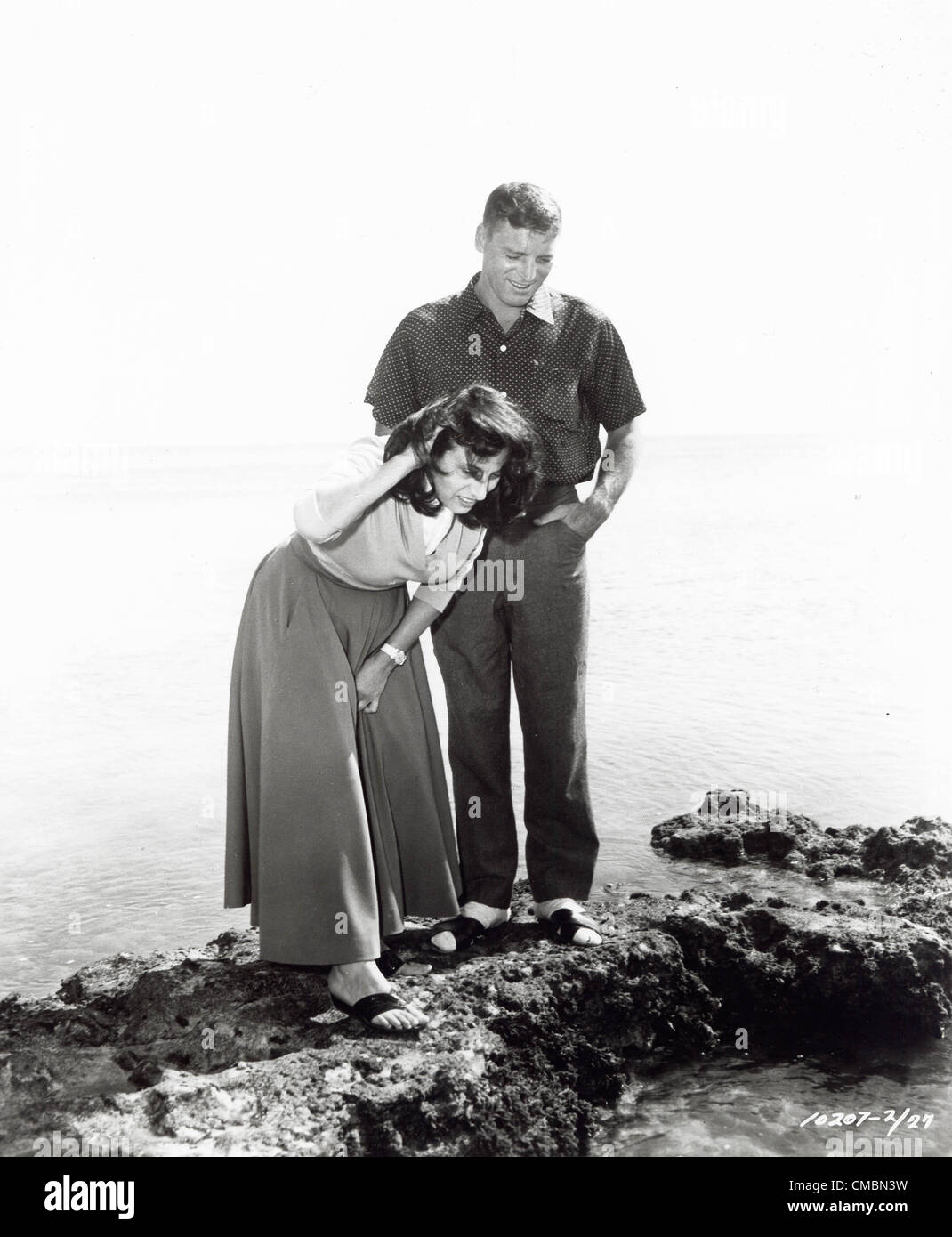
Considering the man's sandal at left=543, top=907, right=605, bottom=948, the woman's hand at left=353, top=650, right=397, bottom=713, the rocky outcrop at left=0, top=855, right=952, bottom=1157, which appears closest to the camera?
the rocky outcrop at left=0, top=855, right=952, bottom=1157

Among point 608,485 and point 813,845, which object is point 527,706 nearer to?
point 608,485

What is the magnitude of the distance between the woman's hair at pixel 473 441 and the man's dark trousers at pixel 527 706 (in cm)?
28

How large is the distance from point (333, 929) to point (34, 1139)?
2.34 ft

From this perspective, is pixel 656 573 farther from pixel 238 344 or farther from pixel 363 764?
pixel 363 764

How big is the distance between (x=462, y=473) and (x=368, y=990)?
1.16m

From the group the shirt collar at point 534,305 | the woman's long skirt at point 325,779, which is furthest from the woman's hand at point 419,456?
the shirt collar at point 534,305

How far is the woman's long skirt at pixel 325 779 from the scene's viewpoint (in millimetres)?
2605

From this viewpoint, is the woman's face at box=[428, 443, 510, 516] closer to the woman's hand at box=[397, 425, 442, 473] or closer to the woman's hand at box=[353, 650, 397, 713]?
the woman's hand at box=[397, 425, 442, 473]

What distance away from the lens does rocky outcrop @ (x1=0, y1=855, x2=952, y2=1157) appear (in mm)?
2223

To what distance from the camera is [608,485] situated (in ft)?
9.83

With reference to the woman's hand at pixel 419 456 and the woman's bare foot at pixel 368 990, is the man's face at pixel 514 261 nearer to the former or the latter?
the woman's hand at pixel 419 456

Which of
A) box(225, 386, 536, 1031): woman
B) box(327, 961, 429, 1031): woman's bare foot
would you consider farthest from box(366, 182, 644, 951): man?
box(327, 961, 429, 1031): woman's bare foot

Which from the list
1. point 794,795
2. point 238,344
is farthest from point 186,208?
point 794,795

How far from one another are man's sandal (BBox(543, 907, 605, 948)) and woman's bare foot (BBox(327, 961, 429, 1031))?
1.60ft
